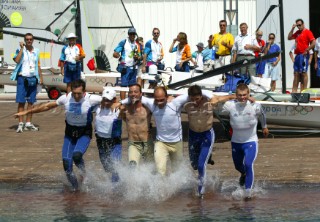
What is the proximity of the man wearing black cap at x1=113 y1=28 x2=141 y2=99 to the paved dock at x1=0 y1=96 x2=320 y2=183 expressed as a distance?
1500 millimetres

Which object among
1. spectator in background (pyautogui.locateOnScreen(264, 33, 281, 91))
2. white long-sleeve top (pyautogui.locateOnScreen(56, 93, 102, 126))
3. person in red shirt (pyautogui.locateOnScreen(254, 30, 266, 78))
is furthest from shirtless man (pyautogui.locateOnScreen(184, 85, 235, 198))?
spectator in background (pyautogui.locateOnScreen(264, 33, 281, 91))

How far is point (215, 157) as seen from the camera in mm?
14664

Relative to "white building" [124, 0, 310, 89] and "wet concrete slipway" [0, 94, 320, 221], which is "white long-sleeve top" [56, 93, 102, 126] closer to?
"wet concrete slipway" [0, 94, 320, 221]

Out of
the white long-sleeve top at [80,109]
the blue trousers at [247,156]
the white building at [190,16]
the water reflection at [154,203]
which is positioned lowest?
the water reflection at [154,203]

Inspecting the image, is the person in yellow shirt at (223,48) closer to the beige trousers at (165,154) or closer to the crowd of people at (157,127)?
the crowd of people at (157,127)

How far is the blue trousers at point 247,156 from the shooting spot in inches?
451

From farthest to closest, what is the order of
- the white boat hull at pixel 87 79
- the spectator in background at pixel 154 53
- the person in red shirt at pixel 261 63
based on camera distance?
the white boat hull at pixel 87 79, the spectator in background at pixel 154 53, the person in red shirt at pixel 261 63

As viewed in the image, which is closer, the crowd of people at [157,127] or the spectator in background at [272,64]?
the crowd of people at [157,127]

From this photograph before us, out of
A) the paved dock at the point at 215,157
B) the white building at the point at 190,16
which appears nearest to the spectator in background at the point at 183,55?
the paved dock at the point at 215,157

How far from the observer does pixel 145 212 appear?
1085cm

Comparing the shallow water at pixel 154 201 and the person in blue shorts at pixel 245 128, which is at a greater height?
the person in blue shorts at pixel 245 128

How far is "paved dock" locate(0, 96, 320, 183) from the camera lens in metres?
13.2

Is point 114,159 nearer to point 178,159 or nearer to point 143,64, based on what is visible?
point 178,159

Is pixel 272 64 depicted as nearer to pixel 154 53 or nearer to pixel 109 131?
pixel 154 53
